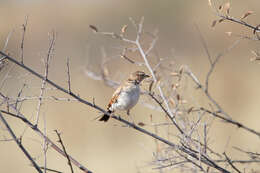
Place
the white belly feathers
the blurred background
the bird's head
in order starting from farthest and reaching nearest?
1. the blurred background
2. the bird's head
3. the white belly feathers

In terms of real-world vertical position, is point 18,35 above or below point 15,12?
below

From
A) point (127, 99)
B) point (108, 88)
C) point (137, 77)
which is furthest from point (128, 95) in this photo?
Answer: point (108, 88)

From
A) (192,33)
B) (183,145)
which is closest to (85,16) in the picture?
(192,33)

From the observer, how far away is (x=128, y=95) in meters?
6.48

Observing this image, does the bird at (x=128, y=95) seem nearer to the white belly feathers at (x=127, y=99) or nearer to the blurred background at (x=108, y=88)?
the white belly feathers at (x=127, y=99)

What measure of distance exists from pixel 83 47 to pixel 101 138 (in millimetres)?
4126

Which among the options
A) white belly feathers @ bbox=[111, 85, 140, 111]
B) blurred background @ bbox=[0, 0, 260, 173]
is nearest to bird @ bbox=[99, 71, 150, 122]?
white belly feathers @ bbox=[111, 85, 140, 111]

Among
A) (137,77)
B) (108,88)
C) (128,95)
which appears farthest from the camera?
(108,88)

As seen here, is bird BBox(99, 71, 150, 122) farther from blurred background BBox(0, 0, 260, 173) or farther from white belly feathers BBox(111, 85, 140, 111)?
blurred background BBox(0, 0, 260, 173)

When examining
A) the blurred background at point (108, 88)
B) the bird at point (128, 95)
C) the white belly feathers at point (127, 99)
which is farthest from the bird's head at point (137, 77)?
the blurred background at point (108, 88)

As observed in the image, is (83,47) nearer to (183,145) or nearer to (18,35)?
(18,35)

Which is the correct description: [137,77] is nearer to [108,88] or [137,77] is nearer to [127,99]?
[127,99]

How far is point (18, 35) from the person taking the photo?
1599cm

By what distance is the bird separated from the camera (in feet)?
Answer: 21.0
